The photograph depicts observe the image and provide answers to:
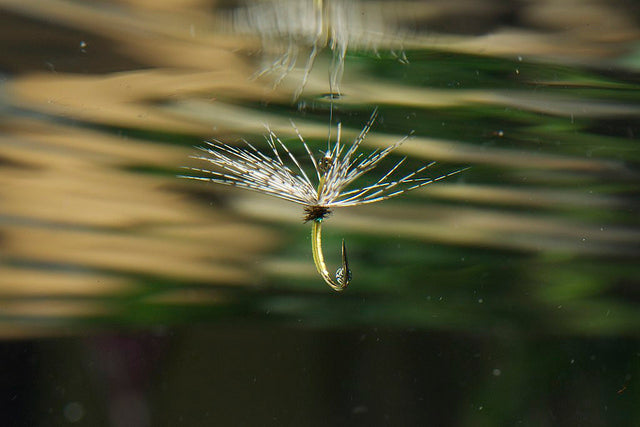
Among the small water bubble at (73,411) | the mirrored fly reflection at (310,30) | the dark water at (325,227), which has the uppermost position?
the mirrored fly reflection at (310,30)

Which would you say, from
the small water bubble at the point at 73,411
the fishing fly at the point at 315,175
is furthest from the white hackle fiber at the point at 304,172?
the small water bubble at the point at 73,411

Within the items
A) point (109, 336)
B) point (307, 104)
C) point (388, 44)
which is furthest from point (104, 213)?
point (388, 44)

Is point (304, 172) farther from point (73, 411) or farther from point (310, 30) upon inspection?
point (73, 411)

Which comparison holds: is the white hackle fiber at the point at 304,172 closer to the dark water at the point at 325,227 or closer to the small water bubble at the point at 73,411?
the dark water at the point at 325,227

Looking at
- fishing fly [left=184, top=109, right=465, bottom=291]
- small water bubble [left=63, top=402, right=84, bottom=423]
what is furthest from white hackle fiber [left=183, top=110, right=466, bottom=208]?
small water bubble [left=63, top=402, right=84, bottom=423]

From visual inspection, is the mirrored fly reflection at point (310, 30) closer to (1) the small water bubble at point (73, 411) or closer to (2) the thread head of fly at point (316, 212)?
(2) the thread head of fly at point (316, 212)

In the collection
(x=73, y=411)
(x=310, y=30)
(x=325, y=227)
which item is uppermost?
(x=310, y=30)

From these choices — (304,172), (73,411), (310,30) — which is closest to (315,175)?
(304,172)

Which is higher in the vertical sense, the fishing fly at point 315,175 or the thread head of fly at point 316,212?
the fishing fly at point 315,175
